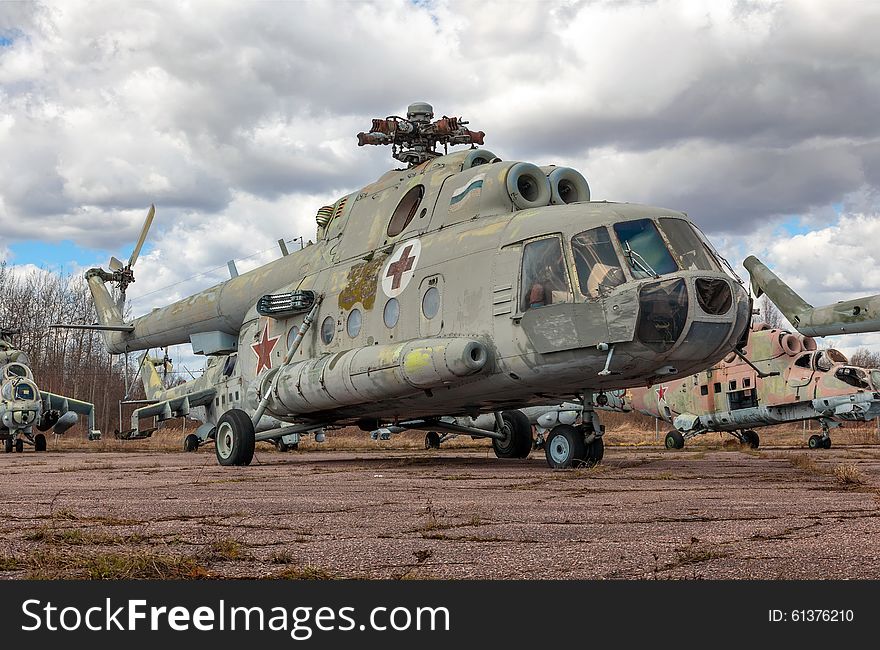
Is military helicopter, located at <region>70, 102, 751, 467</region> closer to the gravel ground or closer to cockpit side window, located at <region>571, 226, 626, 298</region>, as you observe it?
cockpit side window, located at <region>571, 226, 626, 298</region>

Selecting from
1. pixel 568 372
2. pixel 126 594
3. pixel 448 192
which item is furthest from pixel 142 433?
pixel 126 594

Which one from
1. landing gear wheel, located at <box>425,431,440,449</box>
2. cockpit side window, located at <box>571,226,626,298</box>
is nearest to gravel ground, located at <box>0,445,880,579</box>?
cockpit side window, located at <box>571,226,626,298</box>

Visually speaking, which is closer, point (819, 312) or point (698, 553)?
point (698, 553)

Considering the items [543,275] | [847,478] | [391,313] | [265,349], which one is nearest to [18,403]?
[265,349]

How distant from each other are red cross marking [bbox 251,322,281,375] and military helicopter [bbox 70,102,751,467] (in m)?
0.04

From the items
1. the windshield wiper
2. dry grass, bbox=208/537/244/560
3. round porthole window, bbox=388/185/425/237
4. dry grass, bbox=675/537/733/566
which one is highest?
round porthole window, bbox=388/185/425/237

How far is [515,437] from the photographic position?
48.3ft

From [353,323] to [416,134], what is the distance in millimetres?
3611

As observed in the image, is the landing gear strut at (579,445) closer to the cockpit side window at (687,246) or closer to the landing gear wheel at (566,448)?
the landing gear wheel at (566,448)

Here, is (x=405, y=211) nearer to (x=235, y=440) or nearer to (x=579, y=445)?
(x=235, y=440)

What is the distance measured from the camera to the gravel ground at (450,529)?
11.4ft

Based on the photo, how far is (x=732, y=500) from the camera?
6.40 metres

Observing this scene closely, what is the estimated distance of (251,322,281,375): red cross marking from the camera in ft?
46.6

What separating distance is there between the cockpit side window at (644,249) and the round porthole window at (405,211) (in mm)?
3790
